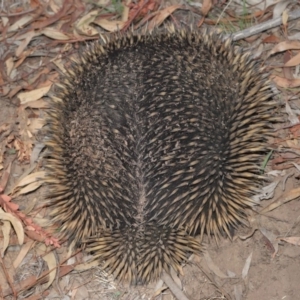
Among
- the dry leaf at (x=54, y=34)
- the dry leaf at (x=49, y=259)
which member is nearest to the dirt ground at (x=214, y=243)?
the dry leaf at (x=49, y=259)

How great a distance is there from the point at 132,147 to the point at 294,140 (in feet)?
4.25

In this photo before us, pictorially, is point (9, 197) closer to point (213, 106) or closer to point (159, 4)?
point (213, 106)

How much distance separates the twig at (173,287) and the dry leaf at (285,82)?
155 cm

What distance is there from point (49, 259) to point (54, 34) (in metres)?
1.79

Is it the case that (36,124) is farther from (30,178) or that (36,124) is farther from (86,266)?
(86,266)

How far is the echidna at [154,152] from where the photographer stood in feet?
11.1

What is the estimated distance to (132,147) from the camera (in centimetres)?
338

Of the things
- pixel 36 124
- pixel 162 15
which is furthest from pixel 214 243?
pixel 162 15

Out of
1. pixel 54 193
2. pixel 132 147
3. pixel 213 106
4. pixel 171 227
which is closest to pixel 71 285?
pixel 54 193

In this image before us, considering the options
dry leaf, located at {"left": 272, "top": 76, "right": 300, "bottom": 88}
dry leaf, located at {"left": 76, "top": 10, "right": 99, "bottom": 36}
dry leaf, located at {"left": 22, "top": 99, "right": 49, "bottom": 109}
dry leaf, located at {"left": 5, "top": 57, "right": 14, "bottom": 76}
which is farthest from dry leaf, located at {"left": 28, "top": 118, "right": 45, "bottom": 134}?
dry leaf, located at {"left": 272, "top": 76, "right": 300, "bottom": 88}

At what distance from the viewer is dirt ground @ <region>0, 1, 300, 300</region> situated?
12.4ft

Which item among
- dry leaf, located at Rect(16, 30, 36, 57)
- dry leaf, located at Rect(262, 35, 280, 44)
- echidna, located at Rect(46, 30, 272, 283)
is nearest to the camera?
echidna, located at Rect(46, 30, 272, 283)

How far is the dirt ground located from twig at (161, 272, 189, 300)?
39mm

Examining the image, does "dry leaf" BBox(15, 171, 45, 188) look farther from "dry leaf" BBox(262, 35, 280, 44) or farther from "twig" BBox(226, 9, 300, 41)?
"dry leaf" BBox(262, 35, 280, 44)
